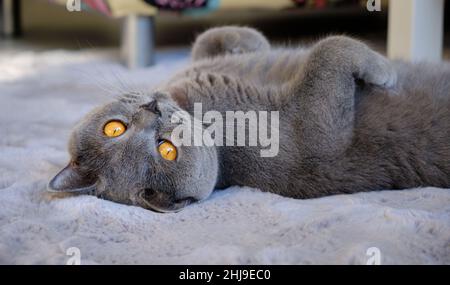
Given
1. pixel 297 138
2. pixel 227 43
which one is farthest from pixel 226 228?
pixel 227 43

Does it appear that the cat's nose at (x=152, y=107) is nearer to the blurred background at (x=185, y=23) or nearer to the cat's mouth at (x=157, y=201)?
the cat's mouth at (x=157, y=201)

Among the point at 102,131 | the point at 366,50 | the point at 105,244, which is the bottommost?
the point at 105,244

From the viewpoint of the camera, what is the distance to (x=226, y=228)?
3.34 ft

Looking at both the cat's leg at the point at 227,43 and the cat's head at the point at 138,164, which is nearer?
the cat's head at the point at 138,164

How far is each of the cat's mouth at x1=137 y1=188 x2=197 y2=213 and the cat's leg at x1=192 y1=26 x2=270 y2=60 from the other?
0.63 metres

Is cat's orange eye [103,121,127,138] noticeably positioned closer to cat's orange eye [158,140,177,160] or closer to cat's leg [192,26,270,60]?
cat's orange eye [158,140,177,160]

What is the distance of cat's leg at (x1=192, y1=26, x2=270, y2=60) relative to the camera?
1.62 m

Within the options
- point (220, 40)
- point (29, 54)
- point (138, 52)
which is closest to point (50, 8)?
point (29, 54)

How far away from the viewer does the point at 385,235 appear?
921 millimetres

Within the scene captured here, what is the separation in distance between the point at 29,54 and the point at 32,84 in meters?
0.64

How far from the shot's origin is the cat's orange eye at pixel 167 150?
3.64 feet

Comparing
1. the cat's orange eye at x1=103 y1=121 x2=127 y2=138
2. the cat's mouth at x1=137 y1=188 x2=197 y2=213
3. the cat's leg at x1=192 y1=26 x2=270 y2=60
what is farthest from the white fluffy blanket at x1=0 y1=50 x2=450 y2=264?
the cat's leg at x1=192 y1=26 x2=270 y2=60

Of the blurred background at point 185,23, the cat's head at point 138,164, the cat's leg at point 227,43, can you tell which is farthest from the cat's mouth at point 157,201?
the blurred background at point 185,23
